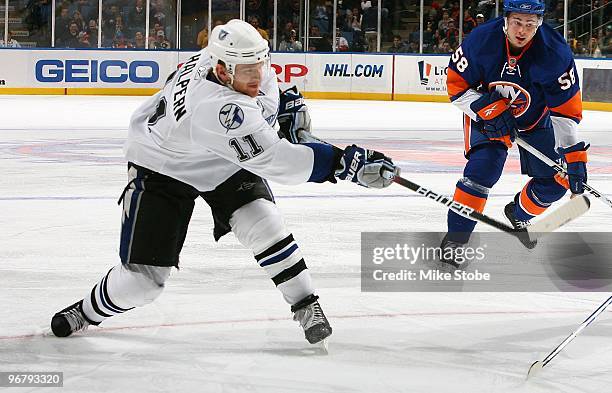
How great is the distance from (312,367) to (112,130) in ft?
23.6

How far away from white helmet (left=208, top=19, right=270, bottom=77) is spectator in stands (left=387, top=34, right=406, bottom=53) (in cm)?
1279

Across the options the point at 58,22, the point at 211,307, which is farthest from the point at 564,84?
the point at 58,22

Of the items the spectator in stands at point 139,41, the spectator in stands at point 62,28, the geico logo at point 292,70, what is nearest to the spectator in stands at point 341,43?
the geico logo at point 292,70

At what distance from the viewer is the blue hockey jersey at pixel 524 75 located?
4.01 metres

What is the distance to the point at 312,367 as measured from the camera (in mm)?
2775

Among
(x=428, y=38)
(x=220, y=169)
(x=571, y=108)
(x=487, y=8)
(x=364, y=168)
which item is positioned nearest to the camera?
(x=364, y=168)

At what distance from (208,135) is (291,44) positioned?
43.3 feet

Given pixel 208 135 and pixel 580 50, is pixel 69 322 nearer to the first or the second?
pixel 208 135

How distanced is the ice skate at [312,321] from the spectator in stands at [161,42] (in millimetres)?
12770

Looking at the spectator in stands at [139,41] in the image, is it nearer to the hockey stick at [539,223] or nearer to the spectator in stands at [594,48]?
the spectator in stands at [594,48]

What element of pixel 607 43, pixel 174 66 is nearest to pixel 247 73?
pixel 607 43

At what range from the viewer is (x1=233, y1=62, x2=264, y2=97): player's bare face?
2.71 metres

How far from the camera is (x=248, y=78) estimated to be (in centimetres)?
272

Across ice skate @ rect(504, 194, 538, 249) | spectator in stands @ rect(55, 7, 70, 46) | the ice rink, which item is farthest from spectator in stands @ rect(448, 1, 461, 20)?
ice skate @ rect(504, 194, 538, 249)
